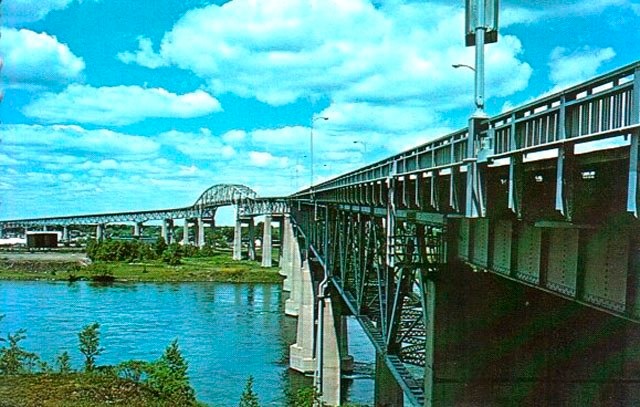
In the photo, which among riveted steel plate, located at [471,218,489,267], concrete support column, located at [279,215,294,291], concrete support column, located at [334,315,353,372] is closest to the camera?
riveted steel plate, located at [471,218,489,267]

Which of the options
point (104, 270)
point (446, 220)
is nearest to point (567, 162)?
point (446, 220)

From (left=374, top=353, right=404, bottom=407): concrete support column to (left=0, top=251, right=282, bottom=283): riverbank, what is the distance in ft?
242

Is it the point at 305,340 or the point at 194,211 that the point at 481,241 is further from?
the point at 194,211

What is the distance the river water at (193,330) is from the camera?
146 ft

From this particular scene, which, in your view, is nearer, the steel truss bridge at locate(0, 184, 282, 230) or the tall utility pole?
the tall utility pole

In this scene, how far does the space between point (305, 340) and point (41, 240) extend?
9914 centimetres

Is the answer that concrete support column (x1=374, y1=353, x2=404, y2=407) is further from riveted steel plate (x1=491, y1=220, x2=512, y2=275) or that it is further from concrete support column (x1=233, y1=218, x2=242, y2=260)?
concrete support column (x1=233, y1=218, x2=242, y2=260)

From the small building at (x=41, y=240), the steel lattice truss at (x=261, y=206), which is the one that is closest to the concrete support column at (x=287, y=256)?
the steel lattice truss at (x=261, y=206)

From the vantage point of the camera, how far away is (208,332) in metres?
58.8

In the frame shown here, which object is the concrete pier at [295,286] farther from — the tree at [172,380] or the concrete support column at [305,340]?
the tree at [172,380]

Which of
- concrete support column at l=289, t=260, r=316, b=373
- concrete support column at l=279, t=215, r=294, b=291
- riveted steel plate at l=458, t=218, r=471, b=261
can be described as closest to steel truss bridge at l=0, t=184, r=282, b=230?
concrete support column at l=279, t=215, r=294, b=291

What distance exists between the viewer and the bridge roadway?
9.88 m

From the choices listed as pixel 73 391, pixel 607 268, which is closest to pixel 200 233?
pixel 73 391

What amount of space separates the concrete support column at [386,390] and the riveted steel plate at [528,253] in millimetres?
18334
